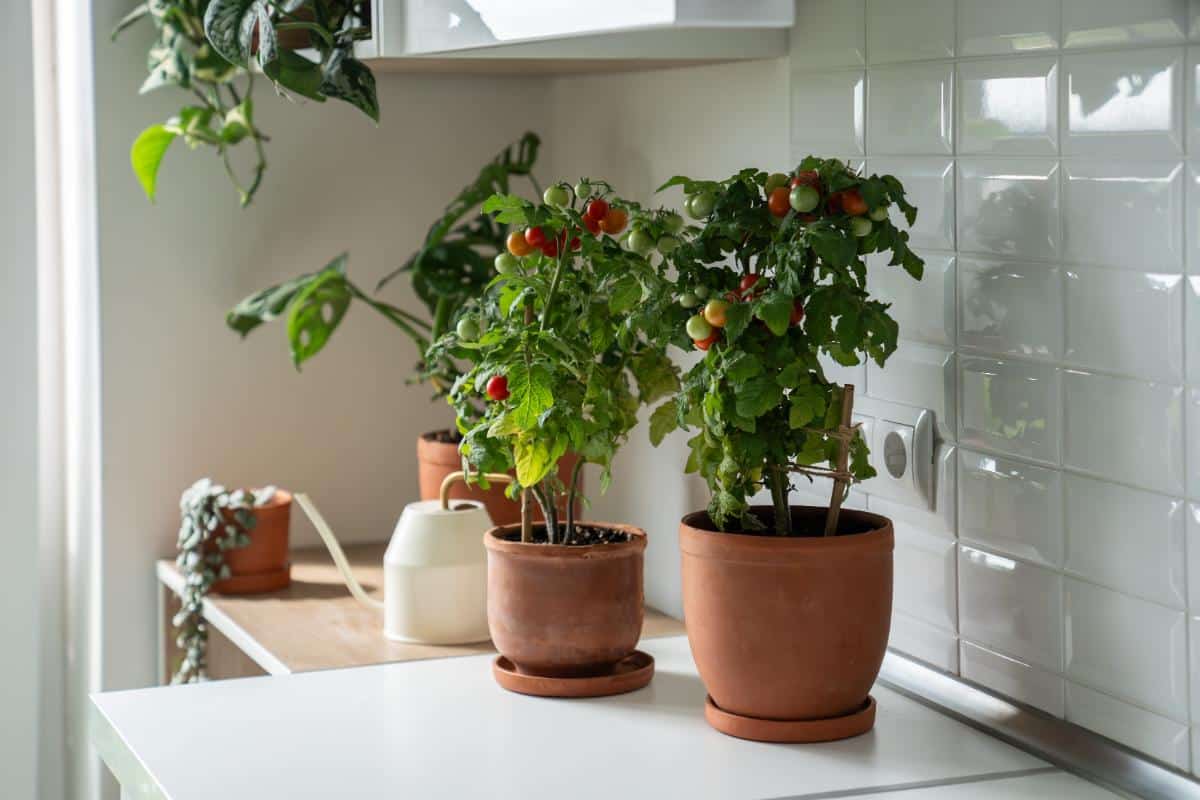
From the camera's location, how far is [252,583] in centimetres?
197

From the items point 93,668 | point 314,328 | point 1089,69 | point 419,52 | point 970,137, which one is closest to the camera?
point 1089,69

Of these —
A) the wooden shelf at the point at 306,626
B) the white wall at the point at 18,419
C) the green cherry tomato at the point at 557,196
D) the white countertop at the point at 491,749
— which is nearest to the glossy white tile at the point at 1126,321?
the white countertop at the point at 491,749

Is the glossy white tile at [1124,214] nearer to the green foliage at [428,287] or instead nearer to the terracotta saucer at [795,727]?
the terracotta saucer at [795,727]

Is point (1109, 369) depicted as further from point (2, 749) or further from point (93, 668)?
point (2, 749)

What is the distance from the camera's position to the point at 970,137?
1.28 meters

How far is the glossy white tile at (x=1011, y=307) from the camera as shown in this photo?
119 cm

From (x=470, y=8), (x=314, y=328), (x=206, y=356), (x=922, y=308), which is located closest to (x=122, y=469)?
(x=206, y=356)

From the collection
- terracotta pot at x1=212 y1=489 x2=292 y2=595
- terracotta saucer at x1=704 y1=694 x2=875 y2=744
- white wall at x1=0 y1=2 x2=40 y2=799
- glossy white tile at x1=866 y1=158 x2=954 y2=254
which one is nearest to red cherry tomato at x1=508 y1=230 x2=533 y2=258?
glossy white tile at x1=866 y1=158 x2=954 y2=254

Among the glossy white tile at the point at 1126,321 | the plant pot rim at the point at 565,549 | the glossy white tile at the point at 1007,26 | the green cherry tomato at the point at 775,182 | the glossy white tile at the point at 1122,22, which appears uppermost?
the glossy white tile at the point at 1007,26

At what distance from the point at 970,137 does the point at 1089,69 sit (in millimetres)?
159

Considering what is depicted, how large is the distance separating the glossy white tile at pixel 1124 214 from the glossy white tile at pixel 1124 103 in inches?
0.5

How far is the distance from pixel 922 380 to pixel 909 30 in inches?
12.2

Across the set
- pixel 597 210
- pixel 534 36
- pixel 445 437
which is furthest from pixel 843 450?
pixel 445 437

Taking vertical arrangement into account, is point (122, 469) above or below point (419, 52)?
below
